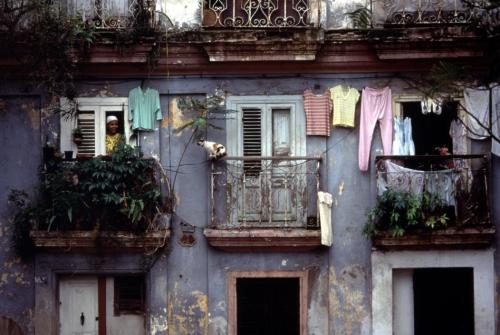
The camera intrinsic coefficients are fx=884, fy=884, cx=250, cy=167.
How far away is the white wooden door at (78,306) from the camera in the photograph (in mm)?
14648

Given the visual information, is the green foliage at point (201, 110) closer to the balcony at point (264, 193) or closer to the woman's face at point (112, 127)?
the balcony at point (264, 193)

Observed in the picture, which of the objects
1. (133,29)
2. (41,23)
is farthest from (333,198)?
(41,23)

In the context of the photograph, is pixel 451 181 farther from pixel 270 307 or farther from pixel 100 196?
pixel 100 196

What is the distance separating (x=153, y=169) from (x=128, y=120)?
0.94m

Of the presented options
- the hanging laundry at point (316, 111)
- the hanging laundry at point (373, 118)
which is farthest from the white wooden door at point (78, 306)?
the hanging laundry at point (373, 118)

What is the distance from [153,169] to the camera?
14.5 metres

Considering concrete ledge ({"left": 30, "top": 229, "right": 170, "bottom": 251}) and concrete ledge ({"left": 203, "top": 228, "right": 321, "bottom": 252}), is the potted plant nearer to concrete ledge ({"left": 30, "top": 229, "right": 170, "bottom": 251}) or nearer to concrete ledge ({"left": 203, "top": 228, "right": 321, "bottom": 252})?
concrete ledge ({"left": 30, "top": 229, "right": 170, "bottom": 251})

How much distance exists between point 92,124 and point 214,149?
7.22 feet

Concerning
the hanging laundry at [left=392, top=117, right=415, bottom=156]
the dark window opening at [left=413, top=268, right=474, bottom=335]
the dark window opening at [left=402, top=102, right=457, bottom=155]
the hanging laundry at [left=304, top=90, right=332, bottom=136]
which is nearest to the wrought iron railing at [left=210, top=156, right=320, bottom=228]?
the hanging laundry at [left=304, top=90, right=332, bottom=136]

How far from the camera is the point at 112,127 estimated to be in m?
14.7

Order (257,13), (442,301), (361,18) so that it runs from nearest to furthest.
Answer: (361,18), (257,13), (442,301)

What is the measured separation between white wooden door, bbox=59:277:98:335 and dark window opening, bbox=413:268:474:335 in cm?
538

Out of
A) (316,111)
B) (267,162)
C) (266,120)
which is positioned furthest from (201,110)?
(316,111)

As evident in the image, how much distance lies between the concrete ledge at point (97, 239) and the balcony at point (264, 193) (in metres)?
0.99
